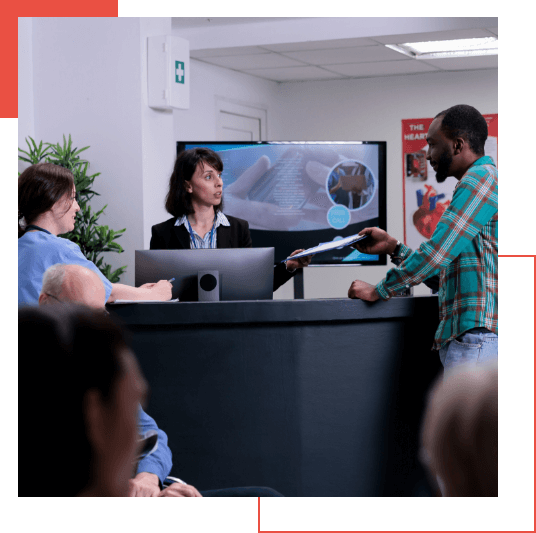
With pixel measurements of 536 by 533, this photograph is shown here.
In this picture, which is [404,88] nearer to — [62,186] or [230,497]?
[62,186]

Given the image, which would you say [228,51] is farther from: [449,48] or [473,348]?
[473,348]

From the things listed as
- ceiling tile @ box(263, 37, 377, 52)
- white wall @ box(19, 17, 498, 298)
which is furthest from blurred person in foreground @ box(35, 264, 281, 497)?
ceiling tile @ box(263, 37, 377, 52)

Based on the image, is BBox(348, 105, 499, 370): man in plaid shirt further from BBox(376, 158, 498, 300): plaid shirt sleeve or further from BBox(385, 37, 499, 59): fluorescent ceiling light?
BBox(385, 37, 499, 59): fluorescent ceiling light

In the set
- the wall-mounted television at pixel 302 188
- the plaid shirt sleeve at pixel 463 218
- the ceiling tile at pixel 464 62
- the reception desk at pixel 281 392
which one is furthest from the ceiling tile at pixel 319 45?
the reception desk at pixel 281 392

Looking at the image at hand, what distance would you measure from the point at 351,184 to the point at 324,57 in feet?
5.81

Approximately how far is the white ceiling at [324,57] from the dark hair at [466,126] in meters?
2.65

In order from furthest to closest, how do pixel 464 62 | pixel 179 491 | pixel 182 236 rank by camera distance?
pixel 464 62
pixel 182 236
pixel 179 491

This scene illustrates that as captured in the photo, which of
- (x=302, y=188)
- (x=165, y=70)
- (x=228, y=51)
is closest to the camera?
(x=165, y=70)

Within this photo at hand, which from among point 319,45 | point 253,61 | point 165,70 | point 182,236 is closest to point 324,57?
point 319,45

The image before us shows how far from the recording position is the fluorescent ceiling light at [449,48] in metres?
5.26

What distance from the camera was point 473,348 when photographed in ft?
6.31

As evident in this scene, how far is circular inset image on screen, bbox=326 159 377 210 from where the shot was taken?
13.9 ft

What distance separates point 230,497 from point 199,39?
396 centimetres

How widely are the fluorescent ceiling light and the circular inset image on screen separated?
149 centimetres
